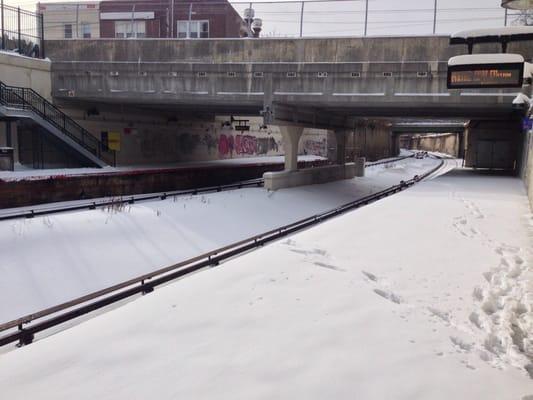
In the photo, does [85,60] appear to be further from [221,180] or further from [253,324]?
[253,324]

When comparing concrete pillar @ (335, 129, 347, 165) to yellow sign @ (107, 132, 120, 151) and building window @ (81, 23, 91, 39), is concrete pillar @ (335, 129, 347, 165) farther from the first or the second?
building window @ (81, 23, 91, 39)

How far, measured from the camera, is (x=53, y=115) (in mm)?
25766

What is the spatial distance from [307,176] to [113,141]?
1241cm

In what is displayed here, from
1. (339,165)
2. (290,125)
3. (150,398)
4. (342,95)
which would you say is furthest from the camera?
(339,165)

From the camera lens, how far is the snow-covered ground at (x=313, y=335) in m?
3.78

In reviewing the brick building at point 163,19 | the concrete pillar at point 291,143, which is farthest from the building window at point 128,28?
the concrete pillar at point 291,143

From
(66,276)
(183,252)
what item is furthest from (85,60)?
(66,276)

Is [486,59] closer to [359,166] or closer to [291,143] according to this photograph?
[291,143]

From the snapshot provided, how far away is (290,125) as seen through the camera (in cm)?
2673

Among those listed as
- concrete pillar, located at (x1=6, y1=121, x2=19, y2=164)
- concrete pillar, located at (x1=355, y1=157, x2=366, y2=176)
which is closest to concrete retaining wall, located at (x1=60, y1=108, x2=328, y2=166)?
concrete pillar, located at (x1=6, y1=121, x2=19, y2=164)

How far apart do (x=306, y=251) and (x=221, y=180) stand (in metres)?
24.4

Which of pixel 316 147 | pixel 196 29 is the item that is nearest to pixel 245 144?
pixel 196 29

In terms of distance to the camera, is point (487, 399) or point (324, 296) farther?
point (324, 296)

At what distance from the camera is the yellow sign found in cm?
2903
